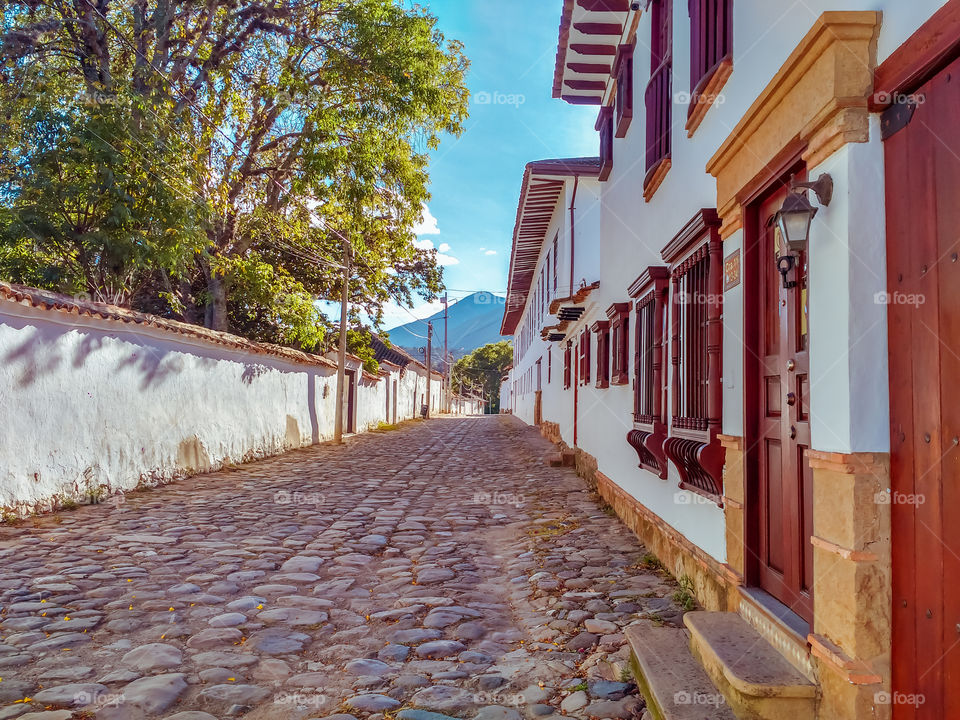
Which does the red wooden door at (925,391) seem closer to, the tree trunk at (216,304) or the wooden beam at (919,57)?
the wooden beam at (919,57)

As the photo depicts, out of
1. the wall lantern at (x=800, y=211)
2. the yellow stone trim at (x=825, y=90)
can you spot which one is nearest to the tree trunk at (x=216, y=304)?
the yellow stone trim at (x=825, y=90)

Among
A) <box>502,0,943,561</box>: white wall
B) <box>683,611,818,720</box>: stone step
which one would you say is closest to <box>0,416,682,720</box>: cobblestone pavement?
<box>683,611,818,720</box>: stone step

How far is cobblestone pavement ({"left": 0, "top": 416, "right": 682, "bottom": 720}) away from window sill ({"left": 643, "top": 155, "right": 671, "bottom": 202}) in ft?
9.90

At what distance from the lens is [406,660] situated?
3027mm

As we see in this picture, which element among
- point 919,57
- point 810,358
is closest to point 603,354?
point 810,358

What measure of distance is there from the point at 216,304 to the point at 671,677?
42.5ft

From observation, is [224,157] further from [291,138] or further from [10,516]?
[10,516]

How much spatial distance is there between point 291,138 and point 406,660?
13433 mm

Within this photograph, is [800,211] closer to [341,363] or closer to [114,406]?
[114,406]

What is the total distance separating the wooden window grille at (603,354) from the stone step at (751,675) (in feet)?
16.3

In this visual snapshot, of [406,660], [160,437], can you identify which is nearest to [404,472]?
[160,437]

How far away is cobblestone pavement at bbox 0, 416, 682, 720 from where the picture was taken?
264cm

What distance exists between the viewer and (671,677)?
2.55m

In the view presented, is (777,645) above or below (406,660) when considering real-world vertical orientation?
above
